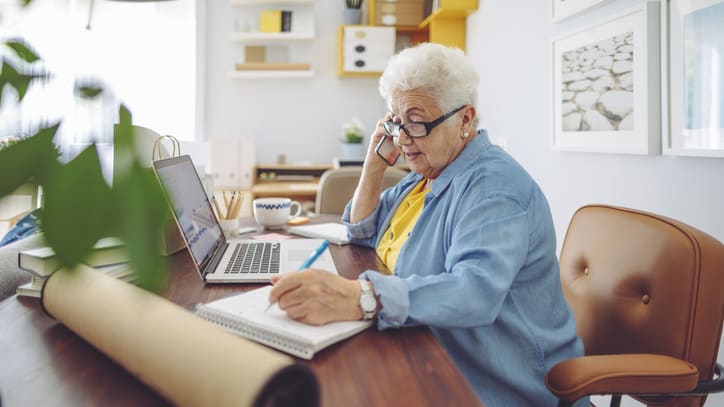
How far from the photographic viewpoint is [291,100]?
4371mm

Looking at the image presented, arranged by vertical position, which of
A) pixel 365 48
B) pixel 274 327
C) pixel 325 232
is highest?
pixel 365 48

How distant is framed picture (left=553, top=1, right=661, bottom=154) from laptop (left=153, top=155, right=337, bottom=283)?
3.77 ft

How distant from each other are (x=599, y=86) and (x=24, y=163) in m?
2.15

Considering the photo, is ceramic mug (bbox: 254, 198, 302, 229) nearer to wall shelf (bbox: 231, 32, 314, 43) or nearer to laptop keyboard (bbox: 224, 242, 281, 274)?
laptop keyboard (bbox: 224, 242, 281, 274)

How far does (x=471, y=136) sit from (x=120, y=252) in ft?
4.08

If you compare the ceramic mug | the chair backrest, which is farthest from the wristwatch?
the chair backrest

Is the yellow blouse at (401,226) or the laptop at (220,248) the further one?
the yellow blouse at (401,226)

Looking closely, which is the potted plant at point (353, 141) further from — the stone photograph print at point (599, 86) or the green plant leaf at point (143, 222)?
the green plant leaf at point (143, 222)

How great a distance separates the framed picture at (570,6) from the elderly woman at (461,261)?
103 centimetres

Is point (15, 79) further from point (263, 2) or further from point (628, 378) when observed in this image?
point (263, 2)

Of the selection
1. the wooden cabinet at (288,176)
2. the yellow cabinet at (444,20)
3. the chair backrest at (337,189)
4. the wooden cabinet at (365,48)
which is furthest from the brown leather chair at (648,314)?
the wooden cabinet at (365,48)

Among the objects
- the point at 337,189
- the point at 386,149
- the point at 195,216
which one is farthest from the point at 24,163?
the point at 337,189

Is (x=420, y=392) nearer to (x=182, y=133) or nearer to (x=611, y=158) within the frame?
(x=611, y=158)

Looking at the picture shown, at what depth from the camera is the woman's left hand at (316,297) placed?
842 mm
